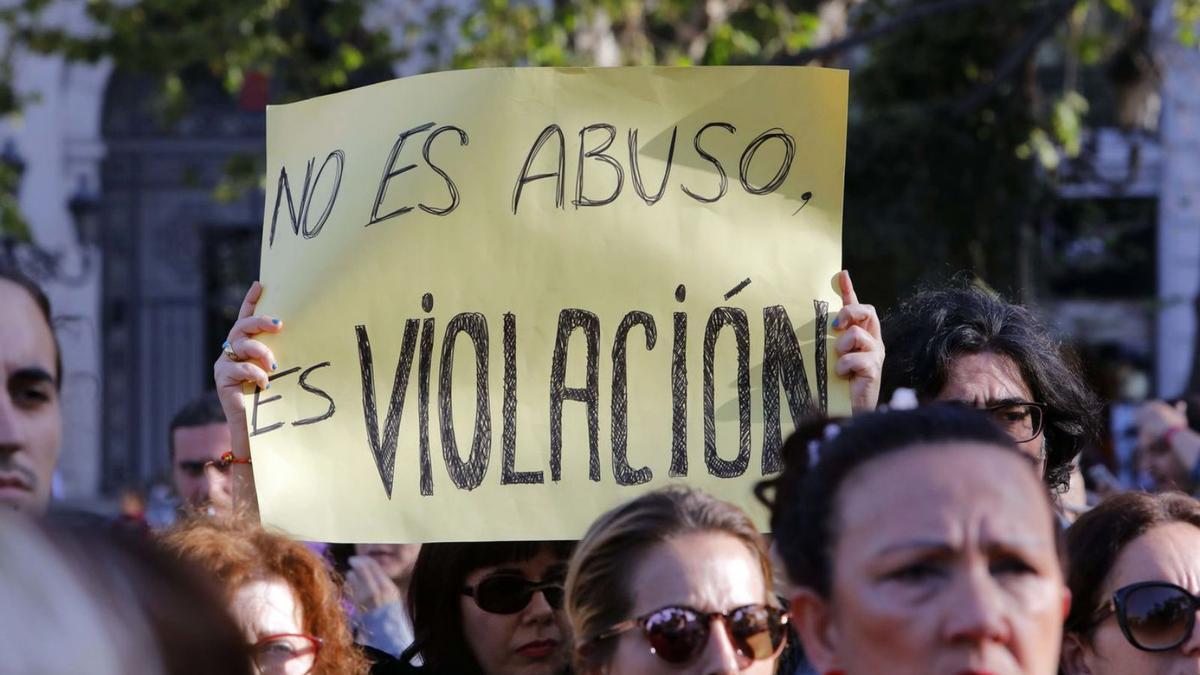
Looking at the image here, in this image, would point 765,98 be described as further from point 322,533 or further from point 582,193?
point 322,533

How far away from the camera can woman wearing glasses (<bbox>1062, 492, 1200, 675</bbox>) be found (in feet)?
9.64

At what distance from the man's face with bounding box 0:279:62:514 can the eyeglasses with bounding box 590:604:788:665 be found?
990 mm

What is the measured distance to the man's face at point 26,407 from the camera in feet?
9.18

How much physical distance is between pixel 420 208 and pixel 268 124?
36 cm

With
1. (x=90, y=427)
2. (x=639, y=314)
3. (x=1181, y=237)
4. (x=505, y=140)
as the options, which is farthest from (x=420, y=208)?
(x=1181, y=237)

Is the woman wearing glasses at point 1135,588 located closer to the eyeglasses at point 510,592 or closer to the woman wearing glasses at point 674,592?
the woman wearing glasses at point 674,592

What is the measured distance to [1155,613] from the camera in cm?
296

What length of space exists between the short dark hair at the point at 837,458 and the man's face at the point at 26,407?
130 centimetres

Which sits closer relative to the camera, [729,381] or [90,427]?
[729,381]

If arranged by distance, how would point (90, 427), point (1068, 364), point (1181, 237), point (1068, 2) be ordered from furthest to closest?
point (1181, 237)
point (90, 427)
point (1068, 2)
point (1068, 364)

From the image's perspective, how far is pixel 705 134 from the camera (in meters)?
3.18

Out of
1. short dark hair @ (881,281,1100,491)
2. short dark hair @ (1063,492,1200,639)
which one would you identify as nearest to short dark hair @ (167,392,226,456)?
short dark hair @ (881,281,1100,491)

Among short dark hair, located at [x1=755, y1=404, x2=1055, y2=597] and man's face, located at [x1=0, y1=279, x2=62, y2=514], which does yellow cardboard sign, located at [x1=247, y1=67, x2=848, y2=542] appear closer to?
man's face, located at [x1=0, y1=279, x2=62, y2=514]

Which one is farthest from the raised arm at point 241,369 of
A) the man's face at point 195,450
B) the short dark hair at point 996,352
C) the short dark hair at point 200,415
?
the short dark hair at point 200,415
